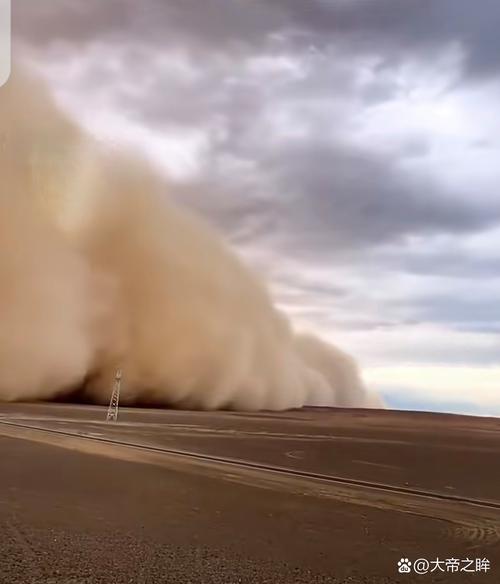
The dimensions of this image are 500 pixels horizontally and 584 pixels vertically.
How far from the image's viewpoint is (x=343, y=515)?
7484 mm

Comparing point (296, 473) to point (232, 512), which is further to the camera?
point (296, 473)

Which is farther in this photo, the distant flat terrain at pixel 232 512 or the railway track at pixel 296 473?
the railway track at pixel 296 473

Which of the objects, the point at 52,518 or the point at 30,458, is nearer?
the point at 52,518

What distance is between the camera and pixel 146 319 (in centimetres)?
4219

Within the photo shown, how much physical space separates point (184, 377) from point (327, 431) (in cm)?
2142

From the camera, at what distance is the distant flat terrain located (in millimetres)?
5336

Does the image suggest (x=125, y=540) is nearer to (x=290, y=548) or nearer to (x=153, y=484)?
(x=290, y=548)

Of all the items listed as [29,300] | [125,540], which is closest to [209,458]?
[125,540]

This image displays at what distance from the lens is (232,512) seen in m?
7.42

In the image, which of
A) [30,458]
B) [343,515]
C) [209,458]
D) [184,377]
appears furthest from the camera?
[184,377]

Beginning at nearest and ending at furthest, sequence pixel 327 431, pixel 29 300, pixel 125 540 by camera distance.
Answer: pixel 125 540
pixel 327 431
pixel 29 300

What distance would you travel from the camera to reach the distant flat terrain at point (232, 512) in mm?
5336

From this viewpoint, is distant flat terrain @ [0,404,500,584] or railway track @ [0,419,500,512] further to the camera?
railway track @ [0,419,500,512]

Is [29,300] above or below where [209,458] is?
above
